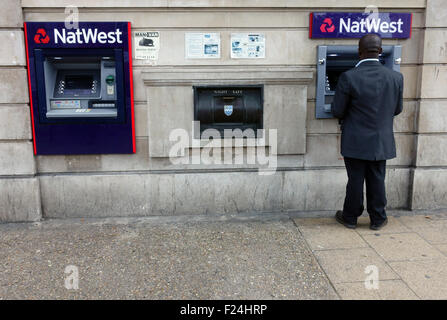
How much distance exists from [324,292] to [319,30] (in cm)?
304

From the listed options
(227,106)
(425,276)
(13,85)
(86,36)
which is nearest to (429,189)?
(425,276)

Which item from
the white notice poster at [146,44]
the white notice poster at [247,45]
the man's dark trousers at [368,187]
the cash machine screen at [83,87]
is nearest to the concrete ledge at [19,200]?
the cash machine screen at [83,87]

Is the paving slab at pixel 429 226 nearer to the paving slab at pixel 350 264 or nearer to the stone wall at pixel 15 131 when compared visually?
the paving slab at pixel 350 264

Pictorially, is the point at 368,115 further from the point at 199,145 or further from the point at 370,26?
the point at 199,145

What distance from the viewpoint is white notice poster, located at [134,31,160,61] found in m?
4.43

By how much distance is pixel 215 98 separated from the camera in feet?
15.1

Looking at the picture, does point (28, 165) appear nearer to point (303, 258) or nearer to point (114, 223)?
point (114, 223)

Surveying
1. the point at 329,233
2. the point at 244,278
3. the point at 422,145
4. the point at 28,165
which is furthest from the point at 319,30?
the point at 28,165

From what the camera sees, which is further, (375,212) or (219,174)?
(219,174)

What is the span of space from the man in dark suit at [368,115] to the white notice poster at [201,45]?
5.03 feet

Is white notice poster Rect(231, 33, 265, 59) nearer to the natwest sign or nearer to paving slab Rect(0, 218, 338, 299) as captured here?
the natwest sign

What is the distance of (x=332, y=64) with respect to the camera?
4660 mm

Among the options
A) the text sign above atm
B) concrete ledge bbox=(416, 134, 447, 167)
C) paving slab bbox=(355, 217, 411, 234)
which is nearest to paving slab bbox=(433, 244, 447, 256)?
paving slab bbox=(355, 217, 411, 234)

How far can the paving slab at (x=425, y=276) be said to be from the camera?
2.98m
